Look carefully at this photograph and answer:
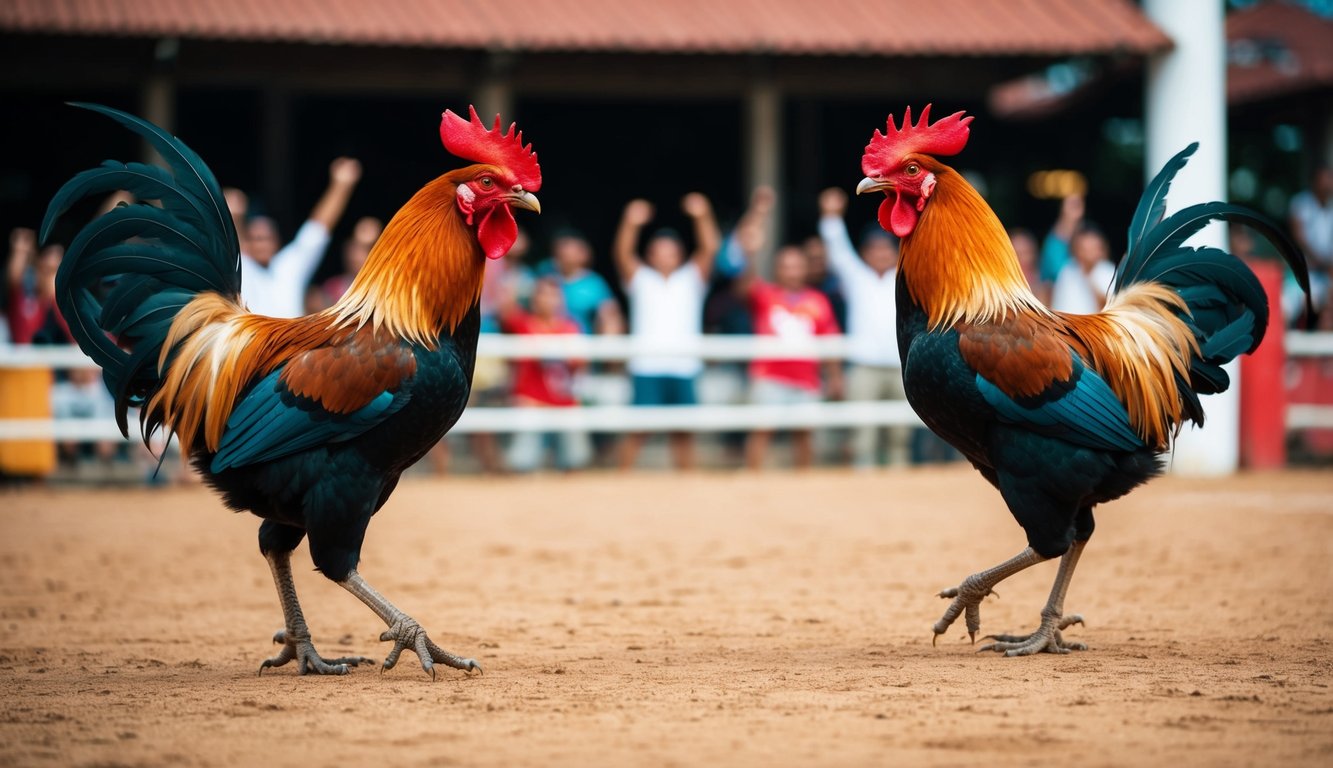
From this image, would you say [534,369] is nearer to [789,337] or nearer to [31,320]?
[789,337]

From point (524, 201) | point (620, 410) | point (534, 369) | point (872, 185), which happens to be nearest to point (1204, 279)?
point (872, 185)

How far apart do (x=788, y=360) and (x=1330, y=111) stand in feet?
30.7

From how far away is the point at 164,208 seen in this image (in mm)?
5793

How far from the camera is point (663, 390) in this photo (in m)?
14.0

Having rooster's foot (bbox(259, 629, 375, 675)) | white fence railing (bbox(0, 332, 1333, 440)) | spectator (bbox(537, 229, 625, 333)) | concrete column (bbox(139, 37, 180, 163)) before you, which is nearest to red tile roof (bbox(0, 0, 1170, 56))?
concrete column (bbox(139, 37, 180, 163))

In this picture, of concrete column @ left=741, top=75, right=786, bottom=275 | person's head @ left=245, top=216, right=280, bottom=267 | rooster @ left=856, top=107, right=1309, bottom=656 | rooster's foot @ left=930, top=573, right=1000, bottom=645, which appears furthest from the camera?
concrete column @ left=741, top=75, right=786, bottom=275

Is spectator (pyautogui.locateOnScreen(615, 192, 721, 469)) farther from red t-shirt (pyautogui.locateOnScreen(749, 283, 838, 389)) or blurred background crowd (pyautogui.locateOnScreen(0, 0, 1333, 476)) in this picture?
red t-shirt (pyautogui.locateOnScreen(749, 283, 838, 389))

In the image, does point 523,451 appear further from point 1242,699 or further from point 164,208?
point 1242,699

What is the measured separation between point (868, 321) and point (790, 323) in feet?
2.47

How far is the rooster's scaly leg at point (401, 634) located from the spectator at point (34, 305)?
8327 mm

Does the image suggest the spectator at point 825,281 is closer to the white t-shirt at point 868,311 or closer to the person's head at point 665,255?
the white t-shirt at point 868,311

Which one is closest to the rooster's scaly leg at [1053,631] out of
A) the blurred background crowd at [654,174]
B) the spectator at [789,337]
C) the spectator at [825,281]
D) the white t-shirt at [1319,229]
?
the blurred background crowd at [654,174]

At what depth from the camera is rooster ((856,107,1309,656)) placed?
5.79 m

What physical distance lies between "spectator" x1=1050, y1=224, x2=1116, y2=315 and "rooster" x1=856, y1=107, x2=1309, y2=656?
714 centimetres
